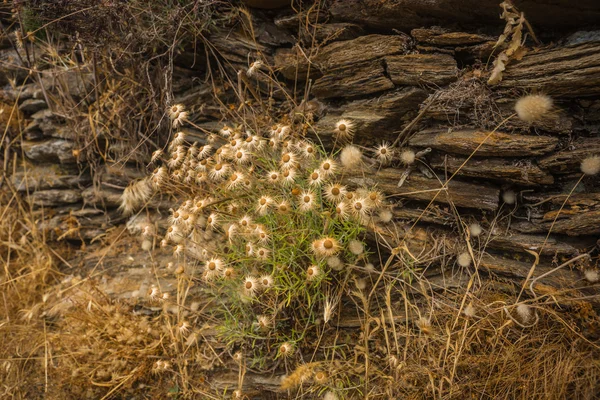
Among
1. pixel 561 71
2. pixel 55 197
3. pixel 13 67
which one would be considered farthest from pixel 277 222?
pixel 13 67

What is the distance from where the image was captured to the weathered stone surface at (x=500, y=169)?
8.23 feet

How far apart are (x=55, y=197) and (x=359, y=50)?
3061 millimetres

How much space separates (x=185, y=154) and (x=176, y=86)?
917 millimetres

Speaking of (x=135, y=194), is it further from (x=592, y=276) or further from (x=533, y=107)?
(x=592, y=276)

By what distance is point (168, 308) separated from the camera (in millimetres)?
3328

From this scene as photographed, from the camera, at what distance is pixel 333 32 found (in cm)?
319

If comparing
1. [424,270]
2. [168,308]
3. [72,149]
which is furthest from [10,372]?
[424,270]

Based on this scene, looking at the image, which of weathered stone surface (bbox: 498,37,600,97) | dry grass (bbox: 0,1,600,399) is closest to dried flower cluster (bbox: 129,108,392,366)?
dry grass (bbox: 0,1,600,399)

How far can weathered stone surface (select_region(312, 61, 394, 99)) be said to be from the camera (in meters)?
2.95

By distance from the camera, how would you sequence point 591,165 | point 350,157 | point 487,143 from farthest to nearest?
point 350,157, point 487,143, point 591,165

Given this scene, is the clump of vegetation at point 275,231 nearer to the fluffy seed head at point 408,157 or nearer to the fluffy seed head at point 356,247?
the fluffy seed head at point 356,247

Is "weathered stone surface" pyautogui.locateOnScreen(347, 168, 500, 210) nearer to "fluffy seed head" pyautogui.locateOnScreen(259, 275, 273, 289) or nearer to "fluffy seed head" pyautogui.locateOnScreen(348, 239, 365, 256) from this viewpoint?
"fluffy seed head" pyautogui.locateOnScreen(348, 239, 365, 256)

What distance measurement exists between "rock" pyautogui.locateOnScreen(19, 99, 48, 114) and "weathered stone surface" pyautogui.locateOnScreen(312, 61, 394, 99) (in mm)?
2804

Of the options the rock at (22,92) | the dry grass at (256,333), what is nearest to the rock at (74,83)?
the dry grass at (256,333)
